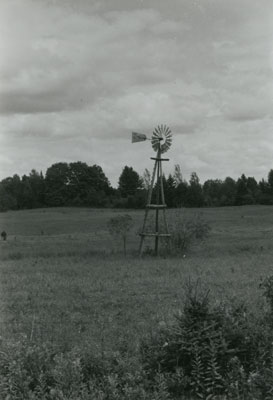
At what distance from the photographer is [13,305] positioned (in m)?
12.5

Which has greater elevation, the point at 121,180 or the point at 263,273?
the point at 121,180

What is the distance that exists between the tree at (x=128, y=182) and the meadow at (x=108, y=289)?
7823 centimetres

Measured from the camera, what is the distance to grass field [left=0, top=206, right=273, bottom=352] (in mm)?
9836

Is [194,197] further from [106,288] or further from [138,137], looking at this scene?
[106,288]

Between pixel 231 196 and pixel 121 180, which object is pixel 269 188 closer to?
pixel 231 196

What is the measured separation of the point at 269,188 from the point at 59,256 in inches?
3459

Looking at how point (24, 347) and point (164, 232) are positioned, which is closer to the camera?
point (24, 347)

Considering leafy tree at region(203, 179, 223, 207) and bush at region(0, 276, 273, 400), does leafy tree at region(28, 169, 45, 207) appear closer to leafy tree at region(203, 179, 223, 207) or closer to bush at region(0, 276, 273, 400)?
leafy tree at region(203, 179, 223, 207)

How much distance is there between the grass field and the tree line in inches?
2380

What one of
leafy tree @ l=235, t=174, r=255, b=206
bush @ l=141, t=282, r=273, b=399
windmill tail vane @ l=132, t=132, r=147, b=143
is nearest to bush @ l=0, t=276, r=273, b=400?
bush @ l=141, t=282, r=273, b=399

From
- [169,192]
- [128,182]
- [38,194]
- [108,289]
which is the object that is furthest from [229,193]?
[108,289]

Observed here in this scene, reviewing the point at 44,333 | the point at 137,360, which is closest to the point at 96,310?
the point at 44,333

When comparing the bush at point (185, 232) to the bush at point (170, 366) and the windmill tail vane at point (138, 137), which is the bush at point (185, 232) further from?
the bush at point (170, 366)

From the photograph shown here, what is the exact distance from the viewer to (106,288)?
14664 mm
